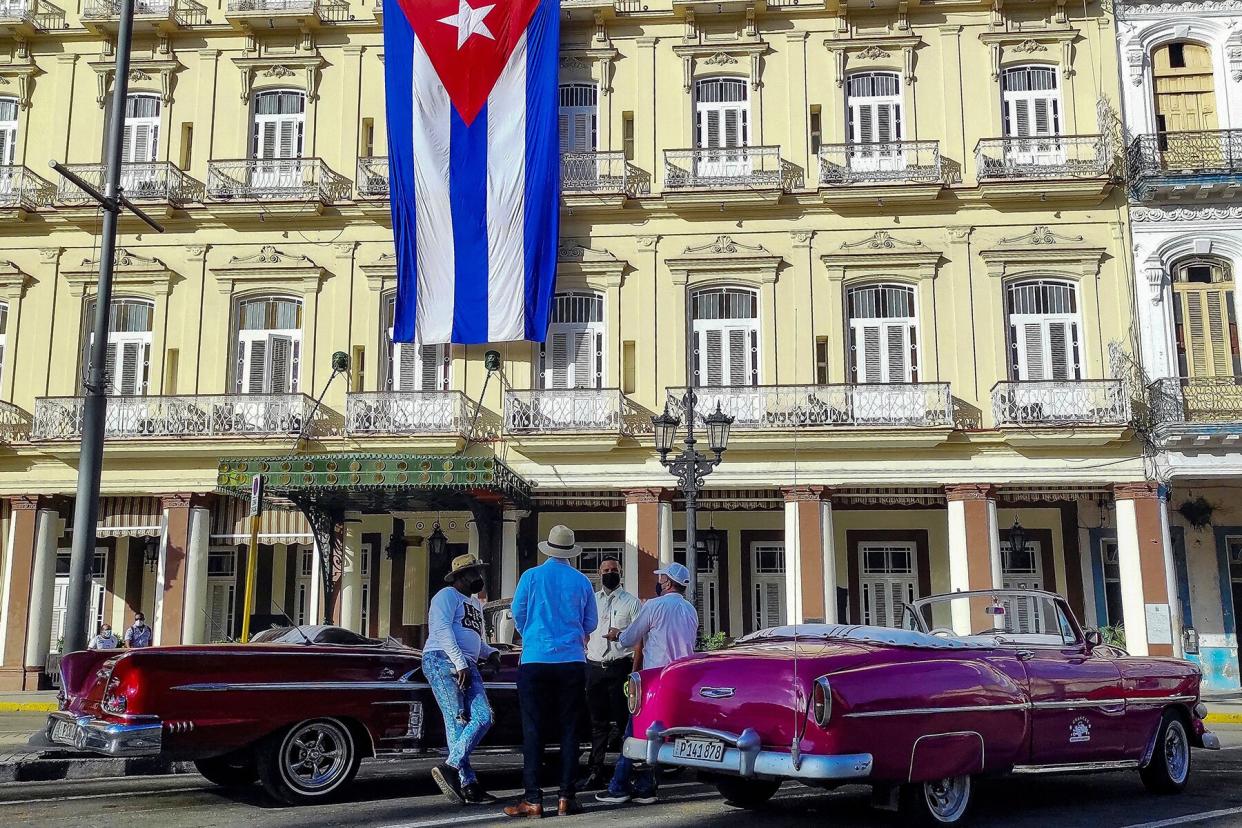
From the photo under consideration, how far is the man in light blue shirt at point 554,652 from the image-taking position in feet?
26.3

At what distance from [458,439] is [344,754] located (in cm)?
1200

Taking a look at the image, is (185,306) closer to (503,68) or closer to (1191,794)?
(503,68)

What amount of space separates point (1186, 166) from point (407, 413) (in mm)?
14726

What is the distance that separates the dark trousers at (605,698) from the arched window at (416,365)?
1279cm

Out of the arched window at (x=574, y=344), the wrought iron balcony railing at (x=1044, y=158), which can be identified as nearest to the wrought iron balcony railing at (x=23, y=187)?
the arched window at (x=574, y=344)

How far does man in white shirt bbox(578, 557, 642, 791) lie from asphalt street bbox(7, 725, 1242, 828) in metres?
0.51

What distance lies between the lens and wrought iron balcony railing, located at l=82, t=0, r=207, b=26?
22.8 m

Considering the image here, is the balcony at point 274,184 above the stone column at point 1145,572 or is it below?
above

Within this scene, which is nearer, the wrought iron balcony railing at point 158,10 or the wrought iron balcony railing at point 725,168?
the wrought iron balcony railing at point 725,168

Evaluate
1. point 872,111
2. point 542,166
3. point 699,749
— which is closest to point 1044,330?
point 872,111

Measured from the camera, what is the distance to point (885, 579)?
22812 mm

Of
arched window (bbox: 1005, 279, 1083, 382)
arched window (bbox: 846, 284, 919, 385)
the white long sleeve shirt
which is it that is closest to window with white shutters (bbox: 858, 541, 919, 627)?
arched window (bbox: 846, 284, 919, 385)

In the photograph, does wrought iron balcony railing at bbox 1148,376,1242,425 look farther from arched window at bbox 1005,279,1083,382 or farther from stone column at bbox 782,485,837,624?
stone column at bbox 782,485,837,624

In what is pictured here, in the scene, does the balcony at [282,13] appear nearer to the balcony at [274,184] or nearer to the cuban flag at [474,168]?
the cuban flag at [474,168]
